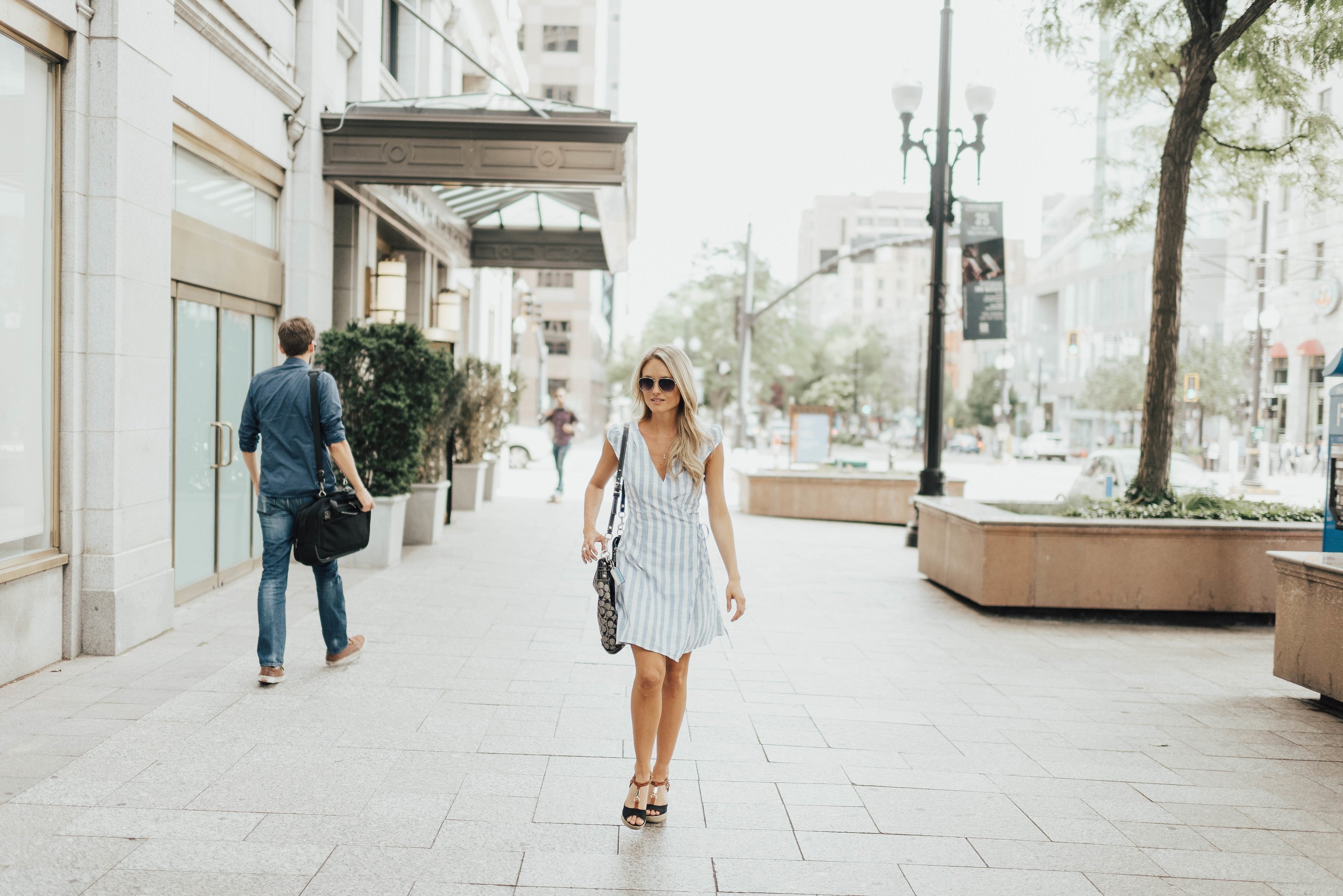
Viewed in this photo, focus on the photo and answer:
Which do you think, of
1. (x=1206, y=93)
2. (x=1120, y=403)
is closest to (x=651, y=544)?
(x=1206, y=93)

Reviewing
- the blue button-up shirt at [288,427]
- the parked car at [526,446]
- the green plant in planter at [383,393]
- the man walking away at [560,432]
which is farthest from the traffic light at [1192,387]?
the blue button-up shirt at [288,427]

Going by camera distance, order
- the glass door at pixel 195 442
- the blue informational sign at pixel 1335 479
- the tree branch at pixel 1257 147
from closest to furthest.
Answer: the blue informational sign at pixel 1335 479 < the glass door at pixel 195 442 < the tree branch at pixel 1257 147

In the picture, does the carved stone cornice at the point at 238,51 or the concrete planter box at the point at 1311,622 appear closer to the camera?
the concrete planter box at the point at 1311,622

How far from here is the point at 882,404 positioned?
105m

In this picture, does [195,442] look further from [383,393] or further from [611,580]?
[611,580]

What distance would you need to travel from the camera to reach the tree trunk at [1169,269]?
988cm

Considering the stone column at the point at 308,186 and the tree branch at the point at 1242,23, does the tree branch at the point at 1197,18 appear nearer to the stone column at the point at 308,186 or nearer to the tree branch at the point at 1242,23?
the tree branch at the point at 1242,23

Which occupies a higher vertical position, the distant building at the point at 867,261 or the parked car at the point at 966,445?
the distant building at the point at 867,261

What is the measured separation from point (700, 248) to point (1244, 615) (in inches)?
1791

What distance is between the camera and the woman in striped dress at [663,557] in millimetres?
4156

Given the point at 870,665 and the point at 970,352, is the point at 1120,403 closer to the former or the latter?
the point at 870,665

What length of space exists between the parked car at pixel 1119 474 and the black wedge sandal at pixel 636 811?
46.7 ft

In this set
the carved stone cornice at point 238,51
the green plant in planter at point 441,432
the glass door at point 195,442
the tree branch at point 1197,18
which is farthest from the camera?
the green plant in planter at point 441,432

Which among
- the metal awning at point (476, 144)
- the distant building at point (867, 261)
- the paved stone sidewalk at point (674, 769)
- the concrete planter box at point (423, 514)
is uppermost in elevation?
the distant building at point (867, 261)
